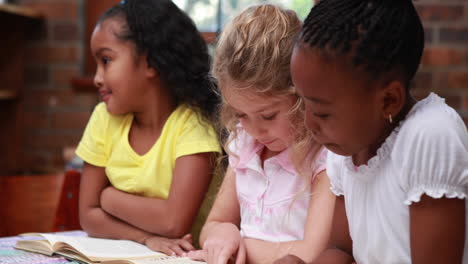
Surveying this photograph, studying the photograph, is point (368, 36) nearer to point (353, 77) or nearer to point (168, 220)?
point (353, 77)

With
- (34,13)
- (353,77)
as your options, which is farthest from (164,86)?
(34,13)

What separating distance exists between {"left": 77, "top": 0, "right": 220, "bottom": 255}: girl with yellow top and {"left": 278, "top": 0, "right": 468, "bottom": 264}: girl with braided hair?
0.55 meters

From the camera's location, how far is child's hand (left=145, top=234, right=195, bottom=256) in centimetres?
120

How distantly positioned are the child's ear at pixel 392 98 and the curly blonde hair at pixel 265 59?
0.30 meters

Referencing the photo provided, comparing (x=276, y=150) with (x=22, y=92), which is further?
(x=22, y=92)

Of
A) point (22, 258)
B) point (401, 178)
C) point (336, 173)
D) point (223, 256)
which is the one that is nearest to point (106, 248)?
point (22, 258)

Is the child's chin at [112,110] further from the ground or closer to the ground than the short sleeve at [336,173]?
closer to the ground

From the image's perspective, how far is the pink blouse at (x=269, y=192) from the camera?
114cm

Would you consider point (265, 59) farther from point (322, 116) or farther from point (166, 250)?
point (166, 250)

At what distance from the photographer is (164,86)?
4.62 ft

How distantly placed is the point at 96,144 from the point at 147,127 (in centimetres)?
12

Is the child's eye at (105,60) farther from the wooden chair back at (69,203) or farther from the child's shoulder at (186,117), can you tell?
the wooden chair back at (69,203)

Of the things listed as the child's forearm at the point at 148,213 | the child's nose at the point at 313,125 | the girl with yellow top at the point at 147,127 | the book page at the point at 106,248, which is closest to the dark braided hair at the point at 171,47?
the girl with yellow top at the point at 147,127

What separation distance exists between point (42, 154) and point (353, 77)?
2.77 metres
